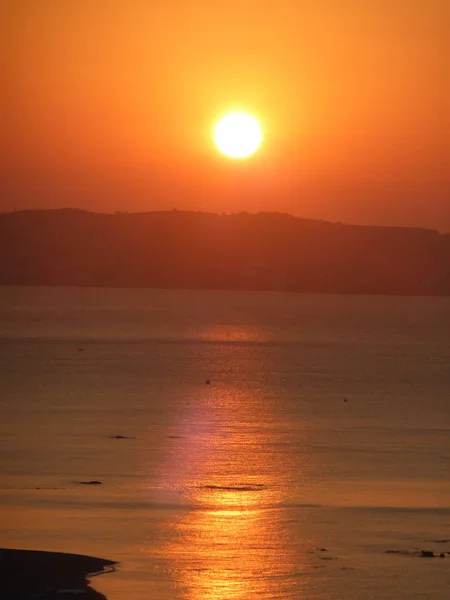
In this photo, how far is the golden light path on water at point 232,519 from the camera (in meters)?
14.0

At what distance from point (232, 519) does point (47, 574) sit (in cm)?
472

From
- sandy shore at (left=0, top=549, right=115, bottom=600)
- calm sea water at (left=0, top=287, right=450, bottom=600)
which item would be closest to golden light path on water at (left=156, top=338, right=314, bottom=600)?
calm sea water at (left=0, top=287, right=450, bottom=600)

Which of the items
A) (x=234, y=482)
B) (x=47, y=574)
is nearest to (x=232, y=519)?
(x=234, y=482)

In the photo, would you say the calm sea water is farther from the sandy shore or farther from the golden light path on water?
the sandy shore

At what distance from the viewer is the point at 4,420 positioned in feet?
112

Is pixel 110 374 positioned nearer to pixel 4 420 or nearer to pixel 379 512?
pixel 4 420

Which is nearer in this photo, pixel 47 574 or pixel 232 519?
pixel 47 574

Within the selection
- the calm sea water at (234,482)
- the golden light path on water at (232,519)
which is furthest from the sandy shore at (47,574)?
the golden light path on water at (232,519)

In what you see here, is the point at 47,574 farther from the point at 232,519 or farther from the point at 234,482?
the point at 234,482

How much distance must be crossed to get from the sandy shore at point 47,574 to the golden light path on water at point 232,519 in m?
1.04

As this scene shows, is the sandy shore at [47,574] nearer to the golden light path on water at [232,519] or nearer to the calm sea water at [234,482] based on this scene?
the calm sea water at [234,482]

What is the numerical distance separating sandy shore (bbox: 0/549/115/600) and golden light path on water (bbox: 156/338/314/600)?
1038 millimetres

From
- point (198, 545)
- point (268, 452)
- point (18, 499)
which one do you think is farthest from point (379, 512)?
point (268, 452)

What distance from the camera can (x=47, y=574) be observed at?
13.7 meters
